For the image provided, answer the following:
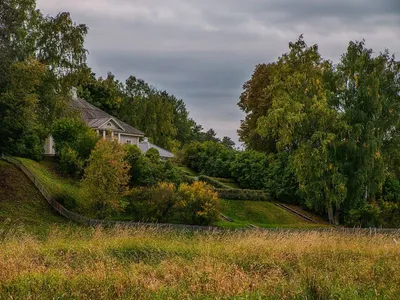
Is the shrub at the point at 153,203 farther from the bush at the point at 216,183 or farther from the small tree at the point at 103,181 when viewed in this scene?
the bush at the point at 216,183

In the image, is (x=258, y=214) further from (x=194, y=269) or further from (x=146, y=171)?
(x=194, y=269)

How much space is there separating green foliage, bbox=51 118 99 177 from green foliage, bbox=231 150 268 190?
565 inches

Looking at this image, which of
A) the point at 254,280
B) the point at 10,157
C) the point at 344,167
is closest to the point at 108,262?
the point at 254,280

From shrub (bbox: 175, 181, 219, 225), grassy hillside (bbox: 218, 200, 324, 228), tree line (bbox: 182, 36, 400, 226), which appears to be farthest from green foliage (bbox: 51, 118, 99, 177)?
tree line (bbox: 182, 36, 400, 226)

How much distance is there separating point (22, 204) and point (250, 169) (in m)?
20.8

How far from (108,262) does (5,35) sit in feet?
63.2

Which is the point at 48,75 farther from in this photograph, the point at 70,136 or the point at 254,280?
the point at 254,280

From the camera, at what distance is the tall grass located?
797 cm

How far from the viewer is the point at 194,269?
371 inches

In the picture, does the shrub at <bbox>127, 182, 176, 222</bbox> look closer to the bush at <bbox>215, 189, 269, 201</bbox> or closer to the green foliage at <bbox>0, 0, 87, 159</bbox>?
the green foliage at <bbox>0, 0, 87, 159</bbox>

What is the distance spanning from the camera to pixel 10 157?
29.7m

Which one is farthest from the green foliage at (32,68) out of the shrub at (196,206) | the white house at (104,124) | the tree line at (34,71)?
the white house at (104,124)

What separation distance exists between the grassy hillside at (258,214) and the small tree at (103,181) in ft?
31.2

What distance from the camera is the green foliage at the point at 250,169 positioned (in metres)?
39.1
